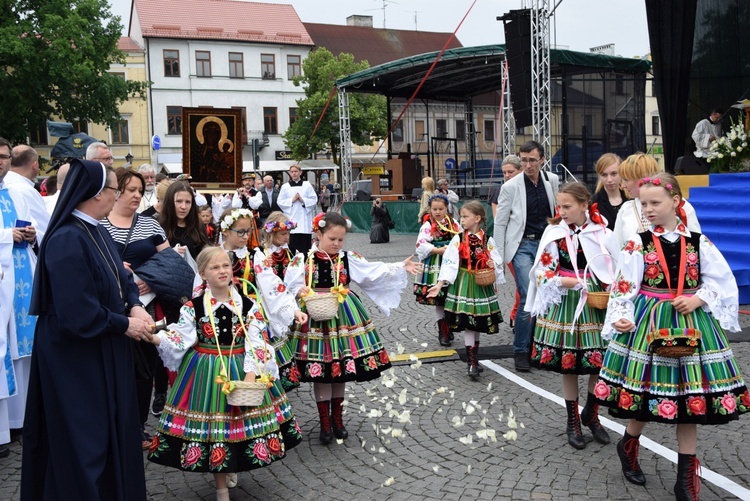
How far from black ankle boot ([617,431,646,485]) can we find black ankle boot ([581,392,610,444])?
0.72m

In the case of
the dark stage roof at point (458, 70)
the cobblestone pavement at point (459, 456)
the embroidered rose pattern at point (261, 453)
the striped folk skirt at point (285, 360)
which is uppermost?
the dark stage roof at point (458, 70)

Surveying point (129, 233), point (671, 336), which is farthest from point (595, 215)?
point (129, 233)

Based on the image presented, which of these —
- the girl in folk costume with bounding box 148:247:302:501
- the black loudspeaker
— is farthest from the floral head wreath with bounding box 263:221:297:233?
the black loudspeaker

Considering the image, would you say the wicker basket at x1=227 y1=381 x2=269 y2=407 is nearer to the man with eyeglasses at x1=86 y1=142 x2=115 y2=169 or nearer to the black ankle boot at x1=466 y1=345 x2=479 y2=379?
the man with eyeglasses at x1=86 y1=142 x2=115 y2=169

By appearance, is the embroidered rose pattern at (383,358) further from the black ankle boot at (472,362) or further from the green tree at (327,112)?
the green tree at (327,112)

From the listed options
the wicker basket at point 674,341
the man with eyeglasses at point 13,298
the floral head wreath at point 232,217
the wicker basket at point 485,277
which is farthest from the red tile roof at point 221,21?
the wicker basket at point 674,341

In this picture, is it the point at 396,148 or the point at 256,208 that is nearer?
the point at 256,208

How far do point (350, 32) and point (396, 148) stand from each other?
11261 mm

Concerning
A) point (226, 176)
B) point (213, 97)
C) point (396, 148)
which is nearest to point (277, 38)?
point (213, 97)

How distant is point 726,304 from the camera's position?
4359mm

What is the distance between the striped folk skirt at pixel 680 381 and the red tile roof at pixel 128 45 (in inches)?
2046

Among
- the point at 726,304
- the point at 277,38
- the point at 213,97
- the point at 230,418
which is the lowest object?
the point at 230,418

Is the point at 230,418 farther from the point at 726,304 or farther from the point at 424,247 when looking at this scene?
the point at 424,247

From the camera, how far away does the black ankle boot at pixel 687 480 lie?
420 centimetres
